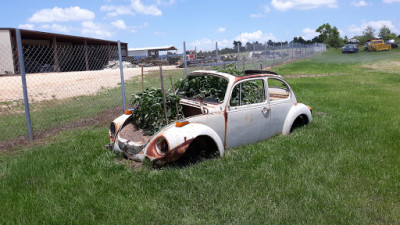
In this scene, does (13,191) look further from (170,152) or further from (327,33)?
(327,33)

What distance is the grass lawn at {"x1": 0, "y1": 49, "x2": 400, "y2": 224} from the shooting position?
138 inches

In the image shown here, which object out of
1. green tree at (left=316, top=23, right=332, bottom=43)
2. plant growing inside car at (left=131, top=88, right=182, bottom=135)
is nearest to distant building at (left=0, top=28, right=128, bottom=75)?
plant growing inside car at (left=131, top=88, right=182, bottom=135)

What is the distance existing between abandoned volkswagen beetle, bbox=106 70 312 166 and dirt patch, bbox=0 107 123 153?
6.35ft

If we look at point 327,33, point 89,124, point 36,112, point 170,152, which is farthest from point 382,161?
point 327,33

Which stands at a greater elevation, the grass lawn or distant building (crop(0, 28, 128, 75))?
distant building (crop(0, 28, 128, 75))

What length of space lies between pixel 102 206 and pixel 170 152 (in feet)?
3.85

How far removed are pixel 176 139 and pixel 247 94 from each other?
2.16 metres

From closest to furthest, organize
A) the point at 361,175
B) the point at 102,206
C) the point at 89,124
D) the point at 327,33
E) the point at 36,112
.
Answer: the point at 102,206 < the point at 361,175 < the point at 89,124 < the point at 36,112 < the point at 327,33

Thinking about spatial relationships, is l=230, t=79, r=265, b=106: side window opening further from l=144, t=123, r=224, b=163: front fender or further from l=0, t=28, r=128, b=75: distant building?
l=0, t=28, r=128, b=75: distant building

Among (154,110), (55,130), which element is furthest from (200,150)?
(55,130)

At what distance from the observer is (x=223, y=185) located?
4191 mm

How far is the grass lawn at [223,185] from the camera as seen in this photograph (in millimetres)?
3512

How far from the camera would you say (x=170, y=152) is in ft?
14.9

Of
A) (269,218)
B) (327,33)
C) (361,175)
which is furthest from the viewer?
(327,33)
